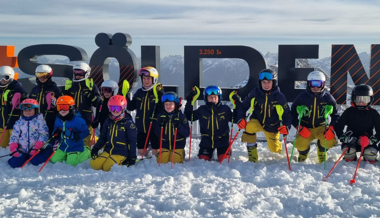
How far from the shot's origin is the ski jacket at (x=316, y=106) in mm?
7215

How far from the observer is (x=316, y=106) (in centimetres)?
724

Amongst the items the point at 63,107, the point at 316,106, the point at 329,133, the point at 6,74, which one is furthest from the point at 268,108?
the point at 6,74

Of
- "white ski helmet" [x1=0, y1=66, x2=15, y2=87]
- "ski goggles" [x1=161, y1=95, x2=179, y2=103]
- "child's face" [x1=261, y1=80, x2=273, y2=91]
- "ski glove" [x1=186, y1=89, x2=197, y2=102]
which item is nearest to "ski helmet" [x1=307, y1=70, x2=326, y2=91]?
"child's face" [x1=261, y1=80, x2=273, y2=91]

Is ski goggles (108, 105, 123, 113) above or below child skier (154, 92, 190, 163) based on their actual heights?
above

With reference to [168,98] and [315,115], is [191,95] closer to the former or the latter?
[168,98]

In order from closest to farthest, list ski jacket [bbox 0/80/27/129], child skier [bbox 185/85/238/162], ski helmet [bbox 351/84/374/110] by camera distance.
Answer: ski helmet [bbox 351/84/374/110]
child skier [bbox 185/85/238/162]
ski jacket [bbox 0/80/27/129]

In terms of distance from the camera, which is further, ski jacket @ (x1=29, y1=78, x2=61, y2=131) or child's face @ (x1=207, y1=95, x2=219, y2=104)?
ski jacket @ (x1=29, y1=78, x2=61, y2=131)

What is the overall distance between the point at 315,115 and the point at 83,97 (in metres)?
4.72

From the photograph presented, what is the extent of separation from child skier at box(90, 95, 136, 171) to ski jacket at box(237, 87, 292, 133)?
2.07 metres

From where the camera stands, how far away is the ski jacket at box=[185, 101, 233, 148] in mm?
7285

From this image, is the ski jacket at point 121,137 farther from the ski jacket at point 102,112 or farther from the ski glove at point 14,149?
the ski glove at point 14,149

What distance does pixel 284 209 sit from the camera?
16.6 feet

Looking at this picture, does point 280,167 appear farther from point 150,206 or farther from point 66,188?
point 66,188

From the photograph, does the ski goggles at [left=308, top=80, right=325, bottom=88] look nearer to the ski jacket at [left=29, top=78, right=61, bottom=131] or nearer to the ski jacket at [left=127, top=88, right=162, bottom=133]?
the ski jacket at [left=127, top=88, right=162, bottom=133]
